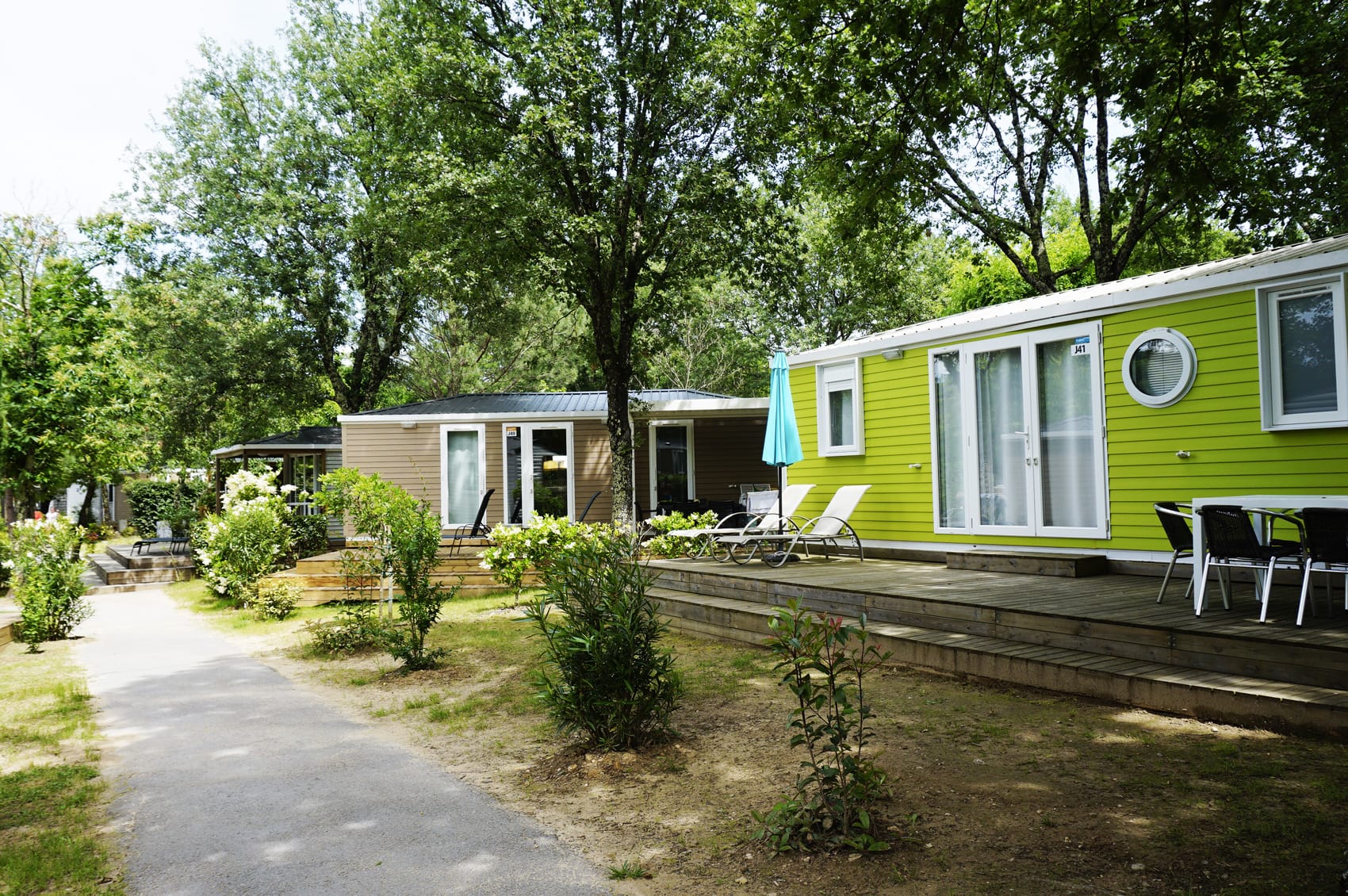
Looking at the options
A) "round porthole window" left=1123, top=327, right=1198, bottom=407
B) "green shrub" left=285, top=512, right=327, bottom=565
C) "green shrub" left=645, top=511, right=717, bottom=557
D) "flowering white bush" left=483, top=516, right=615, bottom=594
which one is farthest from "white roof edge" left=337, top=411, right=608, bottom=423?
"round porthole window" left=1123, top=327, right=1198, bottom=407

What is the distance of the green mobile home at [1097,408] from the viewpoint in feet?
19.3

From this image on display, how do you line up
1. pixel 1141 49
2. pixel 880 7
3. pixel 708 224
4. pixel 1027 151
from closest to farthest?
pixel 1141 49 → pixel 880 7 → pixel 708 224 → pixel 1027 151

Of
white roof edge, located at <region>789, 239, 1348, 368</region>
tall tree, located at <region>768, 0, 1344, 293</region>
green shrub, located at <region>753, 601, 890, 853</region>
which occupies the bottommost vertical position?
green shrub, located at <region>753, 601, 890, 853</region>

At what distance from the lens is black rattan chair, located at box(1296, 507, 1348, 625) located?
4297 millimetres

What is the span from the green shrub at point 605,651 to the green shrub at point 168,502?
16.7 meters

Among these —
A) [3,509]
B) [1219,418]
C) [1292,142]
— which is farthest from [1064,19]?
[3,509]

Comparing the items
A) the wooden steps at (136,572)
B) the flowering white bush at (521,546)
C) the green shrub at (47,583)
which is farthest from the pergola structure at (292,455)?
the flowering white bush at (521,546)

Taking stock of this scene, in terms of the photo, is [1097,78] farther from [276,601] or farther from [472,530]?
[472,530]

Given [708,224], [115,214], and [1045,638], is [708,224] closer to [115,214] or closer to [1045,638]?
[1045,638]

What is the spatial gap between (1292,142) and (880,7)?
30.3 ft

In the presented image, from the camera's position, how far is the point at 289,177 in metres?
19.0

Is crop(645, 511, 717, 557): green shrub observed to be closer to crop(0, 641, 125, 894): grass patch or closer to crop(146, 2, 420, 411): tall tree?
crop(0, 641, 125, 894): grass patch

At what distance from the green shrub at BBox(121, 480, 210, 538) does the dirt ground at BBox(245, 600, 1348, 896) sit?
665 inches

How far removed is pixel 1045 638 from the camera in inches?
198
